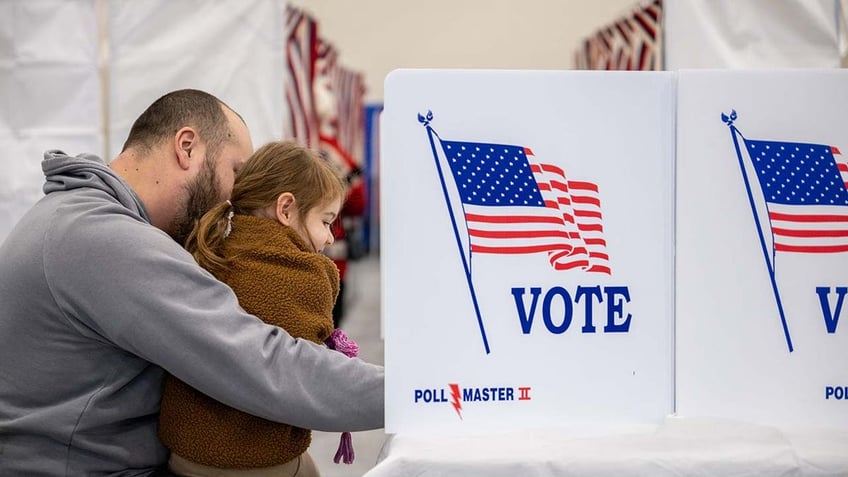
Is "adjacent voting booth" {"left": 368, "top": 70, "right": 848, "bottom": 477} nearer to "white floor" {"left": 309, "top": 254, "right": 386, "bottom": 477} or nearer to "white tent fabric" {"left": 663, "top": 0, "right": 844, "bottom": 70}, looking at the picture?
"white tent fabric" {"left": 663, "top": 0, "right": 844, "bottom": 70}

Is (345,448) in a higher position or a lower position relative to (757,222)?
lower

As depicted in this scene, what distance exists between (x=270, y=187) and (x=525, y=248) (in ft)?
1.62

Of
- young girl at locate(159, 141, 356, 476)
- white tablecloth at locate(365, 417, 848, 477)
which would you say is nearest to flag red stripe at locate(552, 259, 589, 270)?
white tablecloth at locate(365, 417, 848, 477)

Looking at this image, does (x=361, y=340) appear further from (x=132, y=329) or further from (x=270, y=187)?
(x=132, y=329)

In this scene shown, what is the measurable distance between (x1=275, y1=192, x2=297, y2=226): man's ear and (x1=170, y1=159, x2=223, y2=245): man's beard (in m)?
0.24

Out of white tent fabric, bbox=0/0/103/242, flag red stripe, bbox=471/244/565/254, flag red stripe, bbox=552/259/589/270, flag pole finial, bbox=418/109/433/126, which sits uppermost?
white tent fabric, bbox=0/0/103/242

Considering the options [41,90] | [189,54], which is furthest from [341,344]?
[41,90]

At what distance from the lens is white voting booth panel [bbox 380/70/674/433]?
1166 millimetres

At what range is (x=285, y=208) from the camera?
1.44 m

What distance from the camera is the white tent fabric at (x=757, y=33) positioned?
2.63 m

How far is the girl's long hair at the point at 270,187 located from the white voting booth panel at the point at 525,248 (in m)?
0.32

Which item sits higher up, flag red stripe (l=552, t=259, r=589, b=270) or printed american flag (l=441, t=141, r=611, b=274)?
printed american flag (l=441, t=141, r=611, b=274)

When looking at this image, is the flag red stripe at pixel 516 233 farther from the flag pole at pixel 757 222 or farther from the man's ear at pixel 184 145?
the man's ear at pixel 184 145

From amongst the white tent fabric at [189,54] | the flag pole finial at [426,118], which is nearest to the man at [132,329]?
the flag pole finial at [426,118]
